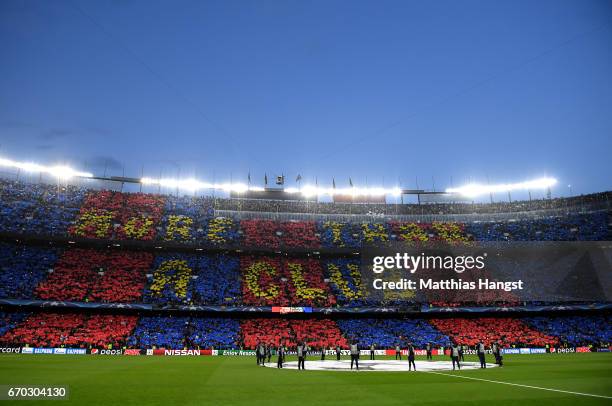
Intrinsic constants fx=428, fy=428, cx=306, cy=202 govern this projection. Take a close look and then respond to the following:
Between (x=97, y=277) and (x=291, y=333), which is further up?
(x=97, y=277)

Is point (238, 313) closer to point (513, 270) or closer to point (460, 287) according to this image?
point (460, 287)

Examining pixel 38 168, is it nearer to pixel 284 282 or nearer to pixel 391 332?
pixel 284 282

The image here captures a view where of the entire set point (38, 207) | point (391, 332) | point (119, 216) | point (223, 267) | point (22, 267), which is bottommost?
point (391, 332)

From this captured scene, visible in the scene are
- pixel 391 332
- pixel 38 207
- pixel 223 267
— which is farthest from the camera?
pixel 223 267

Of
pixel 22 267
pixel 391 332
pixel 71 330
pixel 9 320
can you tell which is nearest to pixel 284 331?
pixel 391 332

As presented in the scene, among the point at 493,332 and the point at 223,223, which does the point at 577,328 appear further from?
the point at 223,223

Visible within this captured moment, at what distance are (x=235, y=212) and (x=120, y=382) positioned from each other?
188 ft

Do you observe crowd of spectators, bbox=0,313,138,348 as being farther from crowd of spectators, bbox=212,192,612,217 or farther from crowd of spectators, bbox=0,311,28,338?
crowd of spectators, bbox=212,192,612,217

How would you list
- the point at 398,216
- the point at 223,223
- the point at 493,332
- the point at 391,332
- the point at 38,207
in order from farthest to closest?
1. the point at 398,216
2. the point at 223,223
3. the point at 38,207
4. the point at 391,332
5. the point at 493,332

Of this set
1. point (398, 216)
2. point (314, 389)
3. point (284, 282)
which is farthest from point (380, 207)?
point (314, 389)

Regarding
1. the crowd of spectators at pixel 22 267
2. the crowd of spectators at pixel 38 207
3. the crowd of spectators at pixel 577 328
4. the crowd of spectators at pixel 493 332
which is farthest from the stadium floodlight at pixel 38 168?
the crowd of spectators at pixel 577 328

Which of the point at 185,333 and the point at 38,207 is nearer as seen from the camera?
the point at 185,333

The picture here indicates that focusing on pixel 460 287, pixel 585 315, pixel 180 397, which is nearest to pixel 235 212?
pixel 460 287

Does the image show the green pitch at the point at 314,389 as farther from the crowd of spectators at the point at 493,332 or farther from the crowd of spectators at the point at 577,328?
the crowd of spectators at the point at 577,328
